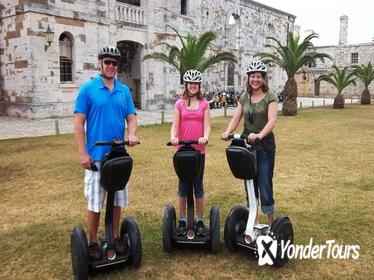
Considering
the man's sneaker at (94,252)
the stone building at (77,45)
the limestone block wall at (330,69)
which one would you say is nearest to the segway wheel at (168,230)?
the man's sneaker at (94,252)

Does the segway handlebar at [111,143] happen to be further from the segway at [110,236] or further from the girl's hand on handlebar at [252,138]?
the girl's hand on handlebar at [252,138]

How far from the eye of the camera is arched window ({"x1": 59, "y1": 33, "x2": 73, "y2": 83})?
1641 centimetres

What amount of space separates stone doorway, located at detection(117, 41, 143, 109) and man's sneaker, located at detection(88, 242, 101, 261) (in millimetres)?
17751

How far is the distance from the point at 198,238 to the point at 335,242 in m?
1.51

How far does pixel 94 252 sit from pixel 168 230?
0.75 m

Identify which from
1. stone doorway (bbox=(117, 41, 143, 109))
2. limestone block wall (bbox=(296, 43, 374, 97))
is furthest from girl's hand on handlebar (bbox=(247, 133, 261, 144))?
limestone block wall (bbox=(296, 43, 374, 97))

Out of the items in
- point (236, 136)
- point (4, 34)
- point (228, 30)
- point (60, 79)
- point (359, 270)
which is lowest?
point (359, 270)

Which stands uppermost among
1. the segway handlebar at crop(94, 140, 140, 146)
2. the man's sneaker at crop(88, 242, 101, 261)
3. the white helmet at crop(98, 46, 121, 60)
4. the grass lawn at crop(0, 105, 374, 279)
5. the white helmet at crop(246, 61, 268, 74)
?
the white helmet at crop(98, 46, 121, 60)

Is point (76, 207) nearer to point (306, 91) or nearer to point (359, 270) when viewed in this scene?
point (359, 270)

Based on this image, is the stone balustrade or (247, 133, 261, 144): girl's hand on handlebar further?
the stone balustrade

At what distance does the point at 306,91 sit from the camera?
45.6 m

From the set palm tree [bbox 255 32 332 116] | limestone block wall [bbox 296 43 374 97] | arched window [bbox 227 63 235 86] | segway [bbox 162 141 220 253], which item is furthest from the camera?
limestone block wall [bbox 296 43 374 97]

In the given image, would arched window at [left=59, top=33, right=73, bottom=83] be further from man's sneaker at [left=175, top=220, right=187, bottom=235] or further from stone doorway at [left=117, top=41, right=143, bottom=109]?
man's sneaker at [left=175, top=220, right=187, bottom=235]

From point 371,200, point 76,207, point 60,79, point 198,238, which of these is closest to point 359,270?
point 198,238
